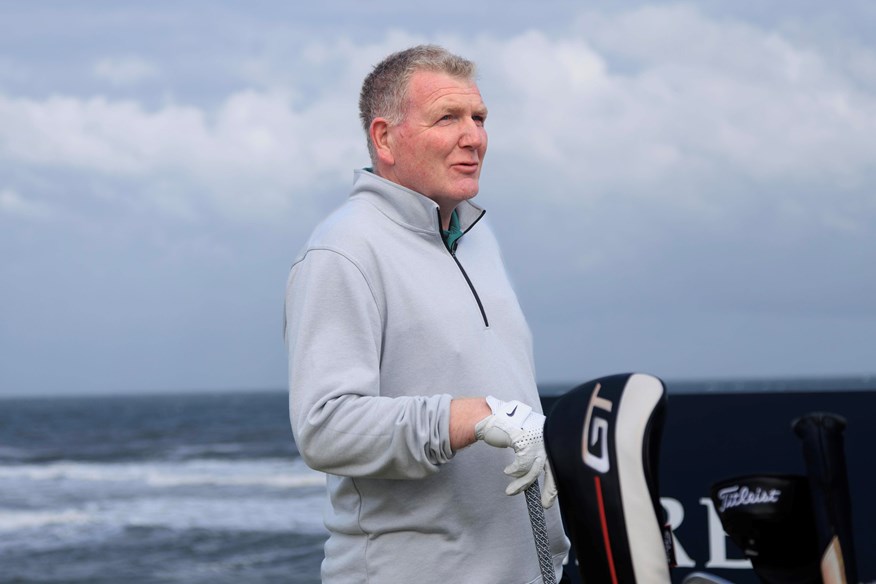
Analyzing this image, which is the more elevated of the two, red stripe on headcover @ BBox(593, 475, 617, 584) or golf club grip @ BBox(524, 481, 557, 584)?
red stripe on headcover @ BBox(593, 475, 617, 584)

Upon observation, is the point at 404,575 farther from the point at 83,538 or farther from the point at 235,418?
the point at 235,418

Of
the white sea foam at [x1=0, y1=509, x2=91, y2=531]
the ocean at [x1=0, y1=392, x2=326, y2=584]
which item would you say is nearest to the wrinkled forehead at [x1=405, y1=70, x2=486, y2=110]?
the ocean at [x1=0, y1=392, x2=326, y2=584]

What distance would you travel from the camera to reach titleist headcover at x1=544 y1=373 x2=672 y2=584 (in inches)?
53.6

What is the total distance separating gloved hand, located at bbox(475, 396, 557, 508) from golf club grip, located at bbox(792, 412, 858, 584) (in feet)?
1.13

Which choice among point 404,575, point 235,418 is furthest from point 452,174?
point 235,418

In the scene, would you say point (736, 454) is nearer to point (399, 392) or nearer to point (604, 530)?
point (399, 392)

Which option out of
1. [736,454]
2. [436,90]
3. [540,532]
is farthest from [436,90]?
[736,454]

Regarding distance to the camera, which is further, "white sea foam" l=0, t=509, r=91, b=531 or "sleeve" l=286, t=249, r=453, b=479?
"white sea foam" l=0, t=509, r=91, b=531

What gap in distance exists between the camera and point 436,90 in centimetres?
179

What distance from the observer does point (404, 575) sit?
1.65 meters

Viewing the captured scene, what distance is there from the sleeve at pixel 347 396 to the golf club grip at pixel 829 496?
0.49 m

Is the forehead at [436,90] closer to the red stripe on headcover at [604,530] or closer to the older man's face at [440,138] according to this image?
the older man's face at [440,138]

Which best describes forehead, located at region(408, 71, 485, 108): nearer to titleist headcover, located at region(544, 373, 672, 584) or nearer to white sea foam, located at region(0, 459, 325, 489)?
titleist headcover, located at region(544, 373, 672, 584)

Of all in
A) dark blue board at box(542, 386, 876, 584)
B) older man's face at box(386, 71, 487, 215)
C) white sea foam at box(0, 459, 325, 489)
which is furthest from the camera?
white sea foam at box(0, 459, 325, 489)
